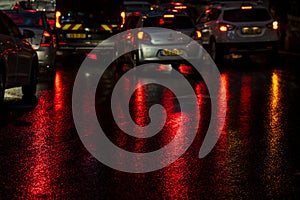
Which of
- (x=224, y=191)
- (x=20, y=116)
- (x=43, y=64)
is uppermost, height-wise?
(x=224, y=191)

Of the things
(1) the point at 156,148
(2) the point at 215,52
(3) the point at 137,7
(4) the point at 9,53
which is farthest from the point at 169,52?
(3) the point at 137,7

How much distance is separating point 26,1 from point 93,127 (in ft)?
89.9

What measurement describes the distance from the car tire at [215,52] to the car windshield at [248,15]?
0.83 metres

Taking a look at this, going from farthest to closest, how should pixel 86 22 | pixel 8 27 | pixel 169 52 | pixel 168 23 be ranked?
pixel 86 22 < pixel 168 23 < pixel 169 52 < pixel 8 27

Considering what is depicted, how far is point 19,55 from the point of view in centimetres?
1490

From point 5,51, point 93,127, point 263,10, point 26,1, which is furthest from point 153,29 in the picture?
point 26,1

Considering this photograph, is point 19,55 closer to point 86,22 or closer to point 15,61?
point 15,61

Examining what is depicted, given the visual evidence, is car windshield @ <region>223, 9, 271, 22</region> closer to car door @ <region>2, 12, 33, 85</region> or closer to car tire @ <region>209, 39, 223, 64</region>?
car tire @ <region>209, 39, 223, 64</region>

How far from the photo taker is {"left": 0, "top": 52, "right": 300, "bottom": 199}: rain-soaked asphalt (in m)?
7.84

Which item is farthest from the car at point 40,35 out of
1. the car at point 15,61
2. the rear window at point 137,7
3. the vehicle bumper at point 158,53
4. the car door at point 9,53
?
the rear window at point 137,7

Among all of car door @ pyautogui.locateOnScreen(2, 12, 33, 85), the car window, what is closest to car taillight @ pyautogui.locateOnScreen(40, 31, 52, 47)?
car door @ pyautogui.locateOnScreen(2, 12, 33, 85)

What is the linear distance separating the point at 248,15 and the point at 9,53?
37.4 feet

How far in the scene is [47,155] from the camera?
970 centimetres

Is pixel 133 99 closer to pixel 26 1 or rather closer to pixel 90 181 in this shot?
pixel 90 181
